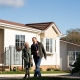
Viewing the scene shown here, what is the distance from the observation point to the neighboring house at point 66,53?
111 ft

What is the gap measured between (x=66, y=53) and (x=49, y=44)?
5.37m

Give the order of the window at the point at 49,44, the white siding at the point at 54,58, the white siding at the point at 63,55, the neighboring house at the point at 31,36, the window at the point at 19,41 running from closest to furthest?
the neighboring house at the point at 31,36, the window at the point at 19,41, the window at the point at 49,44, the white siding at the point at 54,58, the white siding at the point at 63,55

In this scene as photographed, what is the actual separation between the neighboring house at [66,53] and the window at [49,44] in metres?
3.81

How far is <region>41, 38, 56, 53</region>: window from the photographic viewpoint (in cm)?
2892

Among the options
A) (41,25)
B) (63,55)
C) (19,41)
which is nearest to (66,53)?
(63,55)

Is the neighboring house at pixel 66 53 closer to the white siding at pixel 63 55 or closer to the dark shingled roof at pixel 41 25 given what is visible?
the white siding at pixel 63 55

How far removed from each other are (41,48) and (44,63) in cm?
1439

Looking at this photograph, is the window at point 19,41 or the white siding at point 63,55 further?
the white siding at point 63,55

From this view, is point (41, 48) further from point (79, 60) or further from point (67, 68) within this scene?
point (67, 68)

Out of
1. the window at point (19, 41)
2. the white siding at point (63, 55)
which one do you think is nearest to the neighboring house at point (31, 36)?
the window at point (19, 41)

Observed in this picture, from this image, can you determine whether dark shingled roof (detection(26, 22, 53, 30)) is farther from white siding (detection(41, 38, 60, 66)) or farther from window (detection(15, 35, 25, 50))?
window (detection(15, 35, 25, 50))

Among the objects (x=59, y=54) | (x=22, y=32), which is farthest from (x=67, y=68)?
(x=22, y=32)

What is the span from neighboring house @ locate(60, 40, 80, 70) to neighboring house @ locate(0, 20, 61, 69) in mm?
2175

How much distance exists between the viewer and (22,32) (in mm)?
26125
